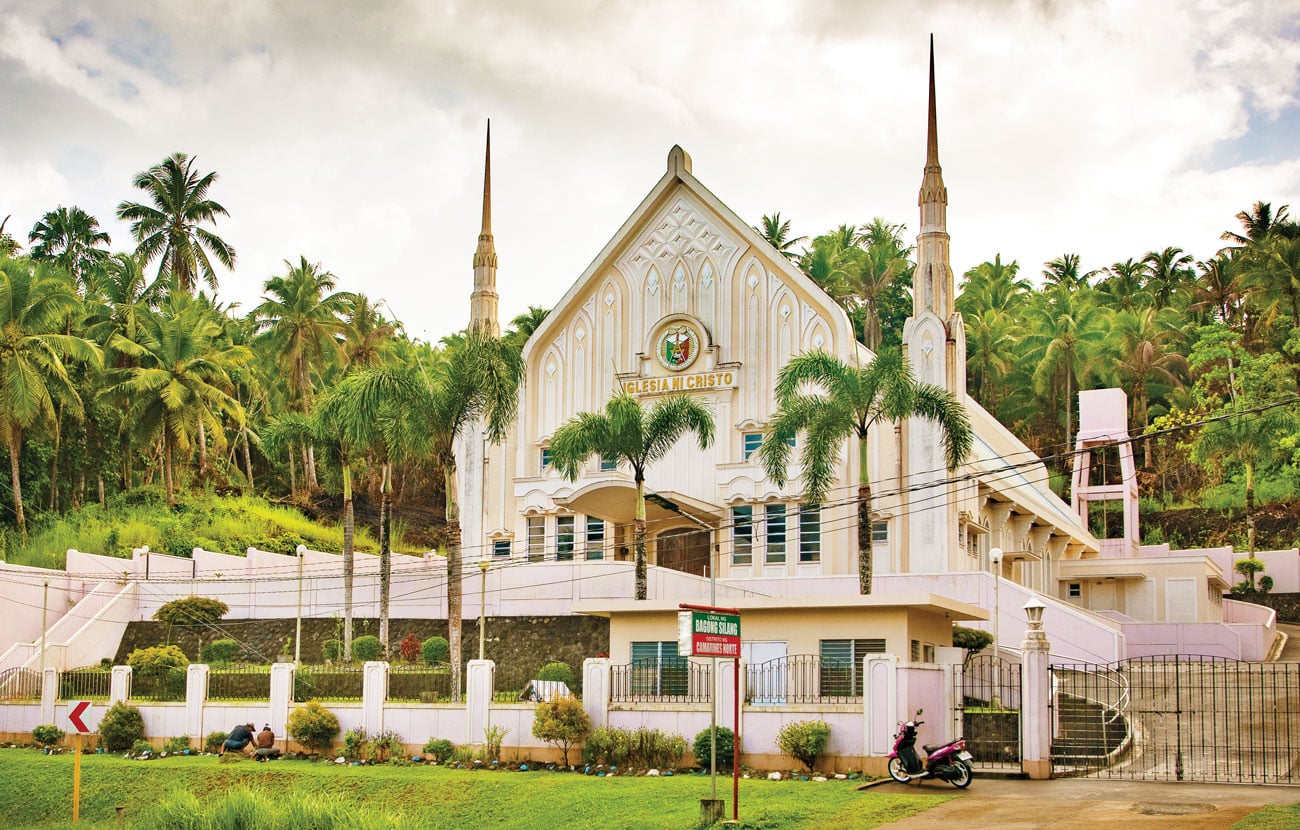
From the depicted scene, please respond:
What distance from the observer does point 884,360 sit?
3406cm

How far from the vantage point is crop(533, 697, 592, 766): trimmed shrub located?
28.0 meters

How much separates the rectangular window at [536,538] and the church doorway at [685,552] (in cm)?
378

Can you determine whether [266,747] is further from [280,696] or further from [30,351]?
[30,351]

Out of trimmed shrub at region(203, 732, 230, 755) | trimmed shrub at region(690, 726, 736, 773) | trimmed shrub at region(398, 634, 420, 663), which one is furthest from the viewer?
trimmed shrub at region(398, 634, 420, 663)

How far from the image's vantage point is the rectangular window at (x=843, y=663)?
1100 inches

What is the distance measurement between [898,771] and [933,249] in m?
23.1

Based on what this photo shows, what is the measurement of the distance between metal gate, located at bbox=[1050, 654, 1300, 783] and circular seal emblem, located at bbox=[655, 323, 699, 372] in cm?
1646

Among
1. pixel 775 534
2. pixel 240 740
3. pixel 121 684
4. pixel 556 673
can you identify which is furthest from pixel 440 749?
pixel 775 534

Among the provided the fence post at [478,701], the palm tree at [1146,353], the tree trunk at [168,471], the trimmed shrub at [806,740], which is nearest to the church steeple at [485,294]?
the tree trunk at [168,471]

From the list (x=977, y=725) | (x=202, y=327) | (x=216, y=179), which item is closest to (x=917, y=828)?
(x=977, y=725)

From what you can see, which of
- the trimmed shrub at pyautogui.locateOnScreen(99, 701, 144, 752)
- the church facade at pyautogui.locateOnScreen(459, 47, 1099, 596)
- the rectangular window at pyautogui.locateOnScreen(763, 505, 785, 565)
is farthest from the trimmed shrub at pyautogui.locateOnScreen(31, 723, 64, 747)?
the rectangular window at pyautogui.locateOnScreen(763, 505, 785, 565)

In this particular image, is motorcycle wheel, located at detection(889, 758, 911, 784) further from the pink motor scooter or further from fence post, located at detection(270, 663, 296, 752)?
fence post, located at detection(270, 663, 296, 752)

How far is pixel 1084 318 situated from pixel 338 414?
158ft

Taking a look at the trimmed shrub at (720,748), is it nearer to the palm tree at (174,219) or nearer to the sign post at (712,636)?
the sign post at (712,636)
